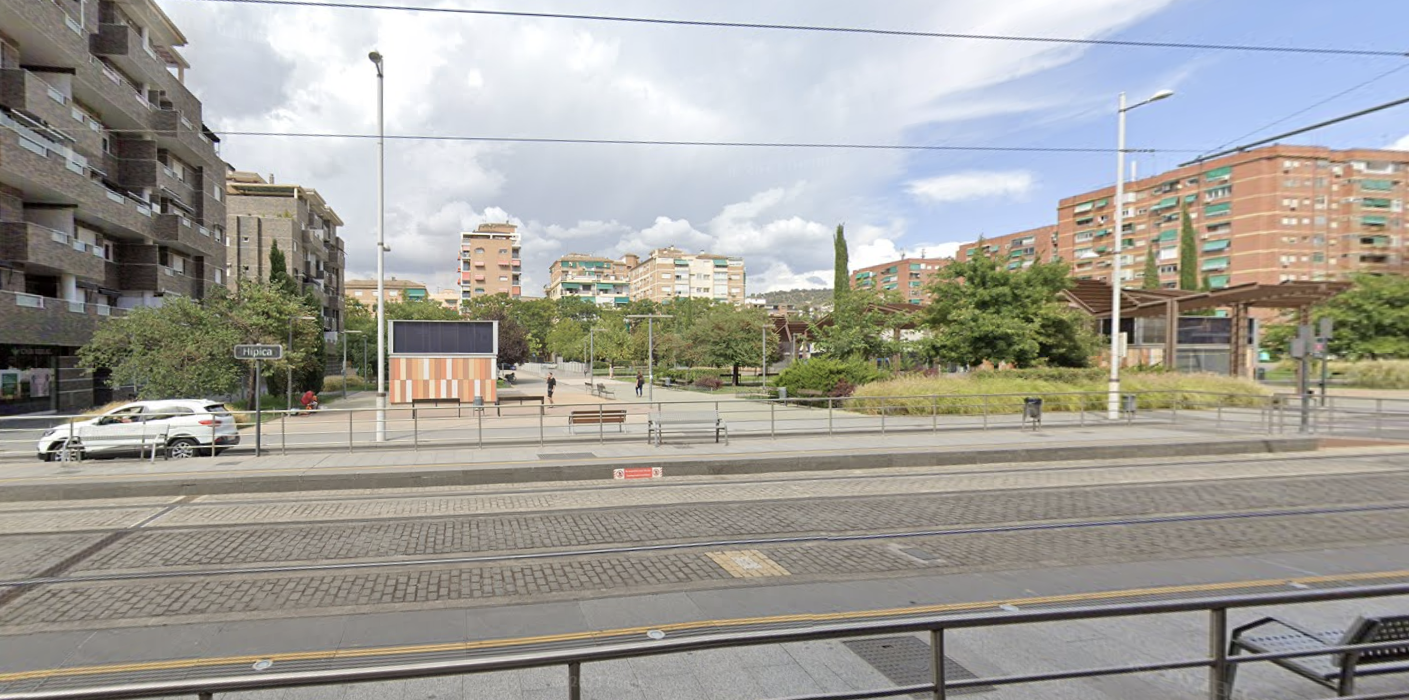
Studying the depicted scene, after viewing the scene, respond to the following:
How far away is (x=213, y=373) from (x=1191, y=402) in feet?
118

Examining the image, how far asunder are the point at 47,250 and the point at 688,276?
422ft

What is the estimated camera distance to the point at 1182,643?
16.2 feet

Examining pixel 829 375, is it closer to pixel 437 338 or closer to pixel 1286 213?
pixel 437 338

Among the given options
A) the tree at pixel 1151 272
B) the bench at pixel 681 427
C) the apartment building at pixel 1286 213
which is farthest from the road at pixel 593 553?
the tree at pixel 1151 272

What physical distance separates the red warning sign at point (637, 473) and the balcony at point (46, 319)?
1039 inches

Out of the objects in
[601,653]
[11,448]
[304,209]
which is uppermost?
[304,209]

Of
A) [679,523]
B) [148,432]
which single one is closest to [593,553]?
[679,523]

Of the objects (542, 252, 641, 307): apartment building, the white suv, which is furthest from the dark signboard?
(542, 252, 641, 307): apartment building

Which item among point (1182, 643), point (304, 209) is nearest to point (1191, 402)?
point (1182, 643)

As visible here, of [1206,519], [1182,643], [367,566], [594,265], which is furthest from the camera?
[594,265]

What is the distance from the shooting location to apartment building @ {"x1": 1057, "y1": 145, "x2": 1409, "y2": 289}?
249 feet

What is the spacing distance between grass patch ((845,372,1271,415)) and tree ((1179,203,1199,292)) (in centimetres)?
5835

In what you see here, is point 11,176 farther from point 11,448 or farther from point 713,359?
point 713,359

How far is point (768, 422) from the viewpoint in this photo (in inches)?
854
